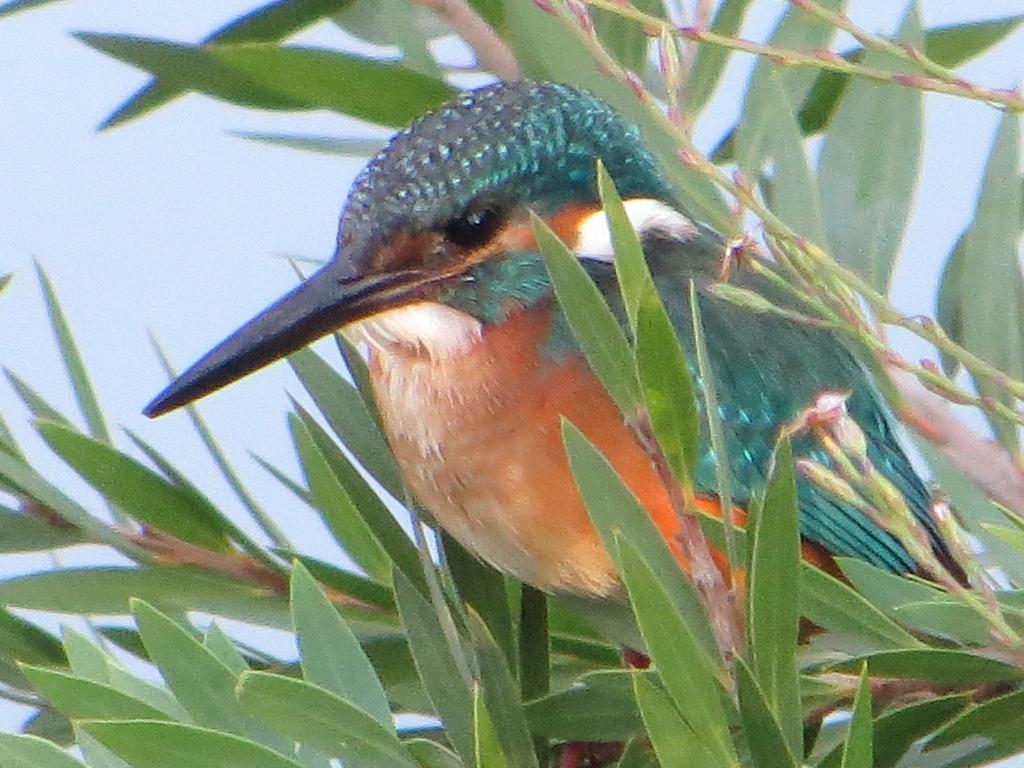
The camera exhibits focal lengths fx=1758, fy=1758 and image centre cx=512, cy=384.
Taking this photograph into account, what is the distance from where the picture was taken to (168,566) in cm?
73

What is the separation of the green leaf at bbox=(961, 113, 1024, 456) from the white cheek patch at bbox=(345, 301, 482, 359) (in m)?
0.25

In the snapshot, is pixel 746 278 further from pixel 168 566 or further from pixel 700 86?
pixel 168 566

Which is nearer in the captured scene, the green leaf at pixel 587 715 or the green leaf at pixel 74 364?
the green leaf at pixel 587 715

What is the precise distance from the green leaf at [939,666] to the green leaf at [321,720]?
0.15 meters

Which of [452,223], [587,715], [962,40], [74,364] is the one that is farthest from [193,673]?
[962,40]

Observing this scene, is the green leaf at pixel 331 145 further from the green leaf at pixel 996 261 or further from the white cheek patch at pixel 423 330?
the green leaf at pixel 996 261

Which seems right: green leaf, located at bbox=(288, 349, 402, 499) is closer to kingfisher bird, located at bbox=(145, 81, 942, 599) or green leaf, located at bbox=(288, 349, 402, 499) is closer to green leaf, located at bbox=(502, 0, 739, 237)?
kingfisher bird, located at bbox=(145, 81, 942, 599)

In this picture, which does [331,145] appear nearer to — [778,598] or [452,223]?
[452,223]

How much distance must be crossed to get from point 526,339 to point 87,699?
444 mm

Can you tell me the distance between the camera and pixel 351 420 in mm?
756

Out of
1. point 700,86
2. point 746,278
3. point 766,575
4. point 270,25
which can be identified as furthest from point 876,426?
point 766,575

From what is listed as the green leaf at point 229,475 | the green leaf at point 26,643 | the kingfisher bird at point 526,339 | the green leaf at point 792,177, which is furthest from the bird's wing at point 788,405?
the green leaf at point 26,643

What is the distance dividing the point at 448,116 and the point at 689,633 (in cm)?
43

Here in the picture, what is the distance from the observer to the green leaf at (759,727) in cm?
46
